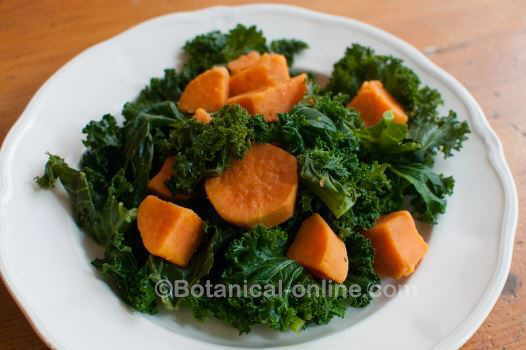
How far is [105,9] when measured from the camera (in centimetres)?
407

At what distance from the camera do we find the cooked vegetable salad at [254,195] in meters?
2.43

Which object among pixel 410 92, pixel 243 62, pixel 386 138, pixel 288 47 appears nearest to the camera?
pixel 386 138

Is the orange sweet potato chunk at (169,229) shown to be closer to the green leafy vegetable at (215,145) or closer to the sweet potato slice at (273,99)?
the green leafy vegetable at (215,145)

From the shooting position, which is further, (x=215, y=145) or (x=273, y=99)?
(x=273, y=99)

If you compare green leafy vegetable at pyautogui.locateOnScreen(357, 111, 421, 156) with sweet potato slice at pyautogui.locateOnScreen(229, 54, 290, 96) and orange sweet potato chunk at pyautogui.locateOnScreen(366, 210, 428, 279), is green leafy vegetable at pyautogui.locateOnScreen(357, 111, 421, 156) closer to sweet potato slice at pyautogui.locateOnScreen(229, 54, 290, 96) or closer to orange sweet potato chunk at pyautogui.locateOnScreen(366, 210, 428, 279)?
orange sweet potato chunk at pyautogui.locateOnScreen(366, 210, 428, 279)

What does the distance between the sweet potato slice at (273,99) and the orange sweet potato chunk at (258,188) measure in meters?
0.29

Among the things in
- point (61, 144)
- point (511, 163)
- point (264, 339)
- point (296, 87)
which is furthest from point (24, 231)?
point (511, 163)

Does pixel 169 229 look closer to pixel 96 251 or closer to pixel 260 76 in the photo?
pixel 96 251

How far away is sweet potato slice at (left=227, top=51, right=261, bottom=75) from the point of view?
328 cm

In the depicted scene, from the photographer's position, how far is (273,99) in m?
2.85

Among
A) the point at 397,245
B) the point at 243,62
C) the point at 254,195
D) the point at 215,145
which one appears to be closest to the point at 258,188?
the point at 254,195

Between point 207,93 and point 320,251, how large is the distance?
1144mm

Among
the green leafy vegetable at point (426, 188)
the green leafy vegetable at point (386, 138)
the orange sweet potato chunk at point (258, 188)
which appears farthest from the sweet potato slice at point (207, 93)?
the green leafy vegetable at point (426, 188)

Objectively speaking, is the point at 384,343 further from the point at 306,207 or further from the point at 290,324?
the point at 306,207
